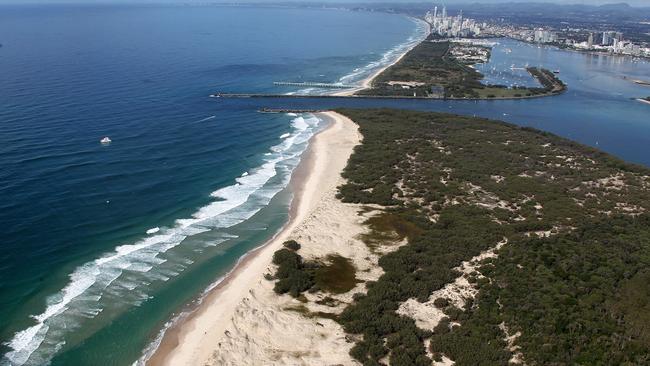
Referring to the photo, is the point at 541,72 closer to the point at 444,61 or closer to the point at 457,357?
the point at 444,61

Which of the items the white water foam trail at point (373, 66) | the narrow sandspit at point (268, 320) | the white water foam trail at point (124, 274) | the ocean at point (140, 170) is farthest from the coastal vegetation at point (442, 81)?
the narrow sandspit at point (268, 320)

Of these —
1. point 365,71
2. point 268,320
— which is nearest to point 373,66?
point 365,71

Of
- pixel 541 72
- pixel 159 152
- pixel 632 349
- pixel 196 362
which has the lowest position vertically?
pixel 196 362

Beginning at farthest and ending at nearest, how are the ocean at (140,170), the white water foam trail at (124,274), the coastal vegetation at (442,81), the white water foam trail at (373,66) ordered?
the white water foam trail at (373,66), the coastal vegetation at (442,81), the ocean at (140,170), the white water foam trail at (124,274)

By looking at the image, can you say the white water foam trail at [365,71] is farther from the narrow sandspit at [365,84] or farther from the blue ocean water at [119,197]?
the blue ocean water at [119,197]

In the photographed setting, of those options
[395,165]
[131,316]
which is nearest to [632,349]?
[131,316]

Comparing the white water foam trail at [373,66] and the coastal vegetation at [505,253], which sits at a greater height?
the white water foam trail at [373,66]
